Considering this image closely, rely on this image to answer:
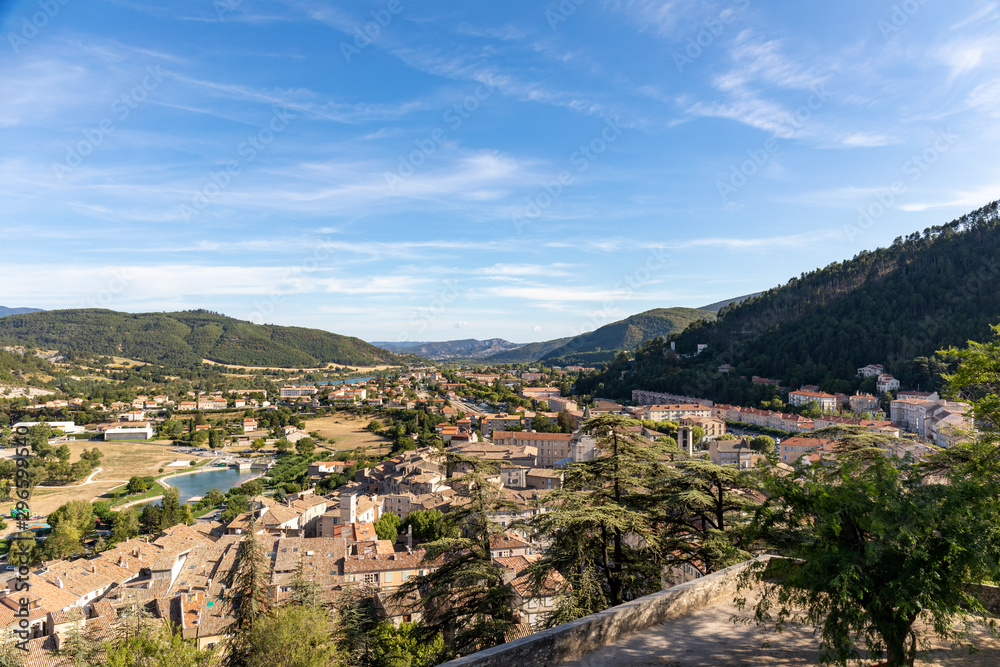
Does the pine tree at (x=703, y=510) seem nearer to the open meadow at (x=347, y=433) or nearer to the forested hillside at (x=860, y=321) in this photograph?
the open meadow at (x=347, y=433)

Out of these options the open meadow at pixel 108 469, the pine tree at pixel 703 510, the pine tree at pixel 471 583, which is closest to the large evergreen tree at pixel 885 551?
the pine tree at pixel 703 510

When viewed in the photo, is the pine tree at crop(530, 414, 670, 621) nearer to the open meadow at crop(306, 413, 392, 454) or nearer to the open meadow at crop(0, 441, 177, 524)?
the open meadow at crop(0, 441, 177, 524)

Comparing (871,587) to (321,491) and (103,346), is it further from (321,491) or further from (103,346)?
(103,346)

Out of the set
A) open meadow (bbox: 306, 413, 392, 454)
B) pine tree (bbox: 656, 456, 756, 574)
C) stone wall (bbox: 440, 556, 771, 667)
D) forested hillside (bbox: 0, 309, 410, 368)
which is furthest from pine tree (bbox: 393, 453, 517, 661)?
forested hillside (bbox: 0, 309, 410, 368)

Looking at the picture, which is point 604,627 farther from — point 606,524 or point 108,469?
point 108,469

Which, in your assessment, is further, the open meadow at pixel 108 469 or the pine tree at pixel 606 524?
the open meadow at pixel 108 469

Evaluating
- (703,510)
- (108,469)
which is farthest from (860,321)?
(108,469)
